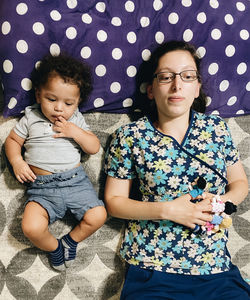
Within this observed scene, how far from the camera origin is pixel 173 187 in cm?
119

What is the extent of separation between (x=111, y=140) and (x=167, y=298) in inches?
23.5

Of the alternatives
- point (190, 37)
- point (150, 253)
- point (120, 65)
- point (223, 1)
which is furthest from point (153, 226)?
point (223, 1)

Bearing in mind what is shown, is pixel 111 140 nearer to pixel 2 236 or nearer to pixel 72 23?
pixel 72 23

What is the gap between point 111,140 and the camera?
1.33m

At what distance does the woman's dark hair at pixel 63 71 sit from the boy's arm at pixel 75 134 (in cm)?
13

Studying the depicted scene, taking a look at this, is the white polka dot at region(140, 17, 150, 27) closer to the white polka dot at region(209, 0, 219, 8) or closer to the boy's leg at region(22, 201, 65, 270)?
the white polka dot at region(209, 0, 219, 8)

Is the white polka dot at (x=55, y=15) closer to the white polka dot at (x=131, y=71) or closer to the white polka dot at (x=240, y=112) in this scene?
the white polka dot at (x=131, y=71)

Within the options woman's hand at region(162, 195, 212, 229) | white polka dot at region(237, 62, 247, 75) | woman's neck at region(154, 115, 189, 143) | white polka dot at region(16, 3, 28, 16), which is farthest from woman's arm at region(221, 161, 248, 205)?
white polka dot at region(16, 3, 28, 16)

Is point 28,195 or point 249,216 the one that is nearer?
point 28,195

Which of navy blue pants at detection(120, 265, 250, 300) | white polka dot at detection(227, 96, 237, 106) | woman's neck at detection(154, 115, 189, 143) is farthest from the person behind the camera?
white polka dot at detection(227, 96, 237, 106)

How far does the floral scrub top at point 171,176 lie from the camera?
3.91 ft

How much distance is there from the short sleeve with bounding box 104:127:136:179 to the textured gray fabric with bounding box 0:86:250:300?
0.08 meters

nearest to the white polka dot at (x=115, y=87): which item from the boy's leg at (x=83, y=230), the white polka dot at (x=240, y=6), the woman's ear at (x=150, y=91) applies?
the woman's ear at (x=150, y=91)

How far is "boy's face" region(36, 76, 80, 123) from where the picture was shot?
1.13 metres
